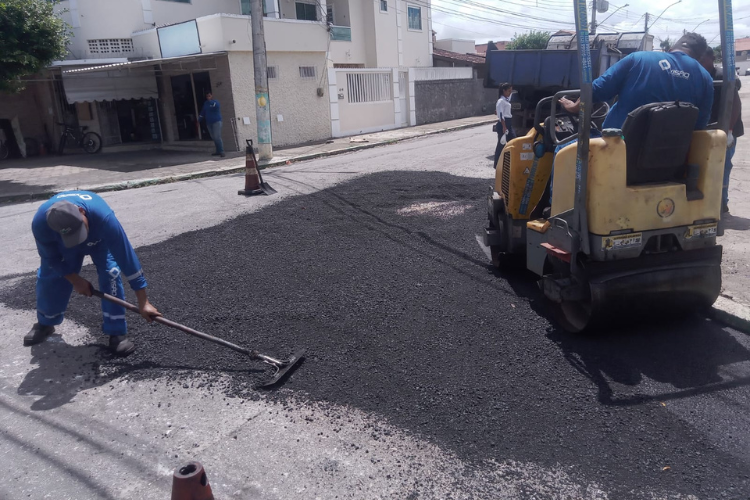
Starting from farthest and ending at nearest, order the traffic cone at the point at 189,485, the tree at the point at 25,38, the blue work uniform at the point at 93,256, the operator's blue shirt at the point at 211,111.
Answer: the operator's blue shirt at the point at 211,111 < the tree at the point at 25,38 < the blue work uniform at the point at 93,256 < the traffic cone at the point at 189,485

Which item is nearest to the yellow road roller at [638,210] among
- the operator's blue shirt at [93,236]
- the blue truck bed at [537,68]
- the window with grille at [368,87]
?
the operator's blue shirt at [93,236]

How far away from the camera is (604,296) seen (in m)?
3.71

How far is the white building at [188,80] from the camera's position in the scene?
16875mm

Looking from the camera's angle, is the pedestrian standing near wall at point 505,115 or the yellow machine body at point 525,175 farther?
the pedestrian standing near wall at point 505,115

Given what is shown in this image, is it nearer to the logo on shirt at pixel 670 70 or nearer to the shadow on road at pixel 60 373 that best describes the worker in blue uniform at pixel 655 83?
the logo on shirt at pixel 670 70

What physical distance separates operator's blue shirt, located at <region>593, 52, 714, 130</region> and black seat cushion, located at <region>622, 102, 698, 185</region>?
0.31 meters

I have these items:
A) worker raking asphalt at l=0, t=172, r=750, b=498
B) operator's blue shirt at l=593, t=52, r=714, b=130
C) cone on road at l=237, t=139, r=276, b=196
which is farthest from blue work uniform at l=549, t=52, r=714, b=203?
cone on road at l=237, t=139, r=276, b=196

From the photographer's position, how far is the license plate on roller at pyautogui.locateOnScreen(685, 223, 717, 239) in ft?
12.3

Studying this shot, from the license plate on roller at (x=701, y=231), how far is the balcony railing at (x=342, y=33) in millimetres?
21373

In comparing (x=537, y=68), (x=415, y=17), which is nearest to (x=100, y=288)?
(x=537, y=68)

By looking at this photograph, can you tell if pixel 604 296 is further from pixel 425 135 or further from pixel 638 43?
pixel 425 135

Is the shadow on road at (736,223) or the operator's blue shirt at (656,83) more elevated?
the operator's blue shirt at (656,83)

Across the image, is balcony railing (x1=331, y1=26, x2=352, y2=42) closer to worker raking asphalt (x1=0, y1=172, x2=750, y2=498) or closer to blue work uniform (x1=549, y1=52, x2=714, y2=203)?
worker raking asphalt (x1=0, y1=172, x2=750, y2=498)

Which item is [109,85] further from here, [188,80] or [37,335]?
[37,335]
